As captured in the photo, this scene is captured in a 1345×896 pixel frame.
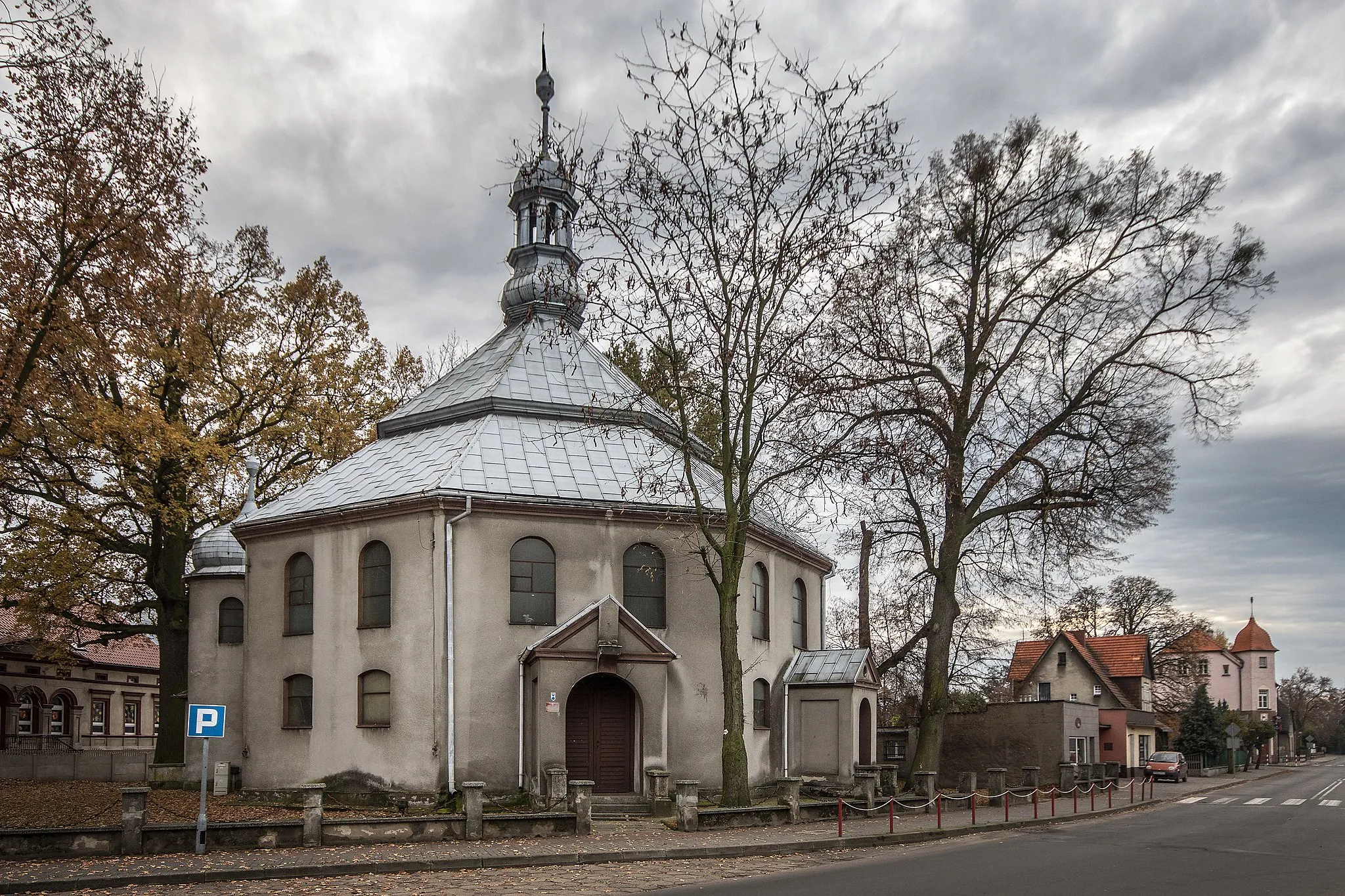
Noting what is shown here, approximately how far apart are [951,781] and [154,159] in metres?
30.2

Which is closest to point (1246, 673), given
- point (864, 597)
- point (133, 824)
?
point (864, 597)

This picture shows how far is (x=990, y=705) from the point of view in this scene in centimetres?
3803

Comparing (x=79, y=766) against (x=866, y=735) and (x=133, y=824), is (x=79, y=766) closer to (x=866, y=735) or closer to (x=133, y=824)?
(x=133, y=824)

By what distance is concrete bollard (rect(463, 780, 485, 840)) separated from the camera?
17.5 m

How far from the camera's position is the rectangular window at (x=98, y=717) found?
45.6 metres

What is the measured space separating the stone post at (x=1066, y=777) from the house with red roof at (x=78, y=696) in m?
29.6

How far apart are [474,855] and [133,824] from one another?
4794 mm

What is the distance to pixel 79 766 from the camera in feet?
117

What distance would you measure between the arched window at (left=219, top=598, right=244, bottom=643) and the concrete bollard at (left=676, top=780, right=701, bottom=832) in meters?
14.5

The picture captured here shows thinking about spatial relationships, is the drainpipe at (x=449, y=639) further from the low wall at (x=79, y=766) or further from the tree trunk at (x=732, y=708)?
the low wall at (x=79, y=766)

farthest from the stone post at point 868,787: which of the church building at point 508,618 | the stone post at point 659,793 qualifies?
the stone post at point 659,793

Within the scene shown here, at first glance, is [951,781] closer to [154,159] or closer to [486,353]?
[486,353]

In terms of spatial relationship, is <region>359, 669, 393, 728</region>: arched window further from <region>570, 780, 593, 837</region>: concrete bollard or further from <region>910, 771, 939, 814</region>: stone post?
<region>910, 771, 939, 814</region>: stone post

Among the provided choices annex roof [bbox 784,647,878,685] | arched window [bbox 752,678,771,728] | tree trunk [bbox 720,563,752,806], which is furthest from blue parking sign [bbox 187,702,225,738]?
annex roof [bbox 784,647,878,685]
